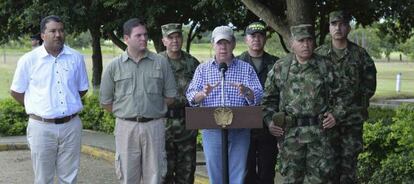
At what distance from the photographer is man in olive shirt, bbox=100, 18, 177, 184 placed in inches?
224

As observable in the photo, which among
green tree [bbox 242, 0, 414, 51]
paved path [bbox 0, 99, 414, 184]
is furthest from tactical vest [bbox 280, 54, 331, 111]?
green tree [bbox 242, 0, 414, 51]

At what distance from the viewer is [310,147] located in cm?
563

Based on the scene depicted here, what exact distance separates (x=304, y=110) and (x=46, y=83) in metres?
2.27

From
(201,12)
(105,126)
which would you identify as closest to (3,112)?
(105,126)

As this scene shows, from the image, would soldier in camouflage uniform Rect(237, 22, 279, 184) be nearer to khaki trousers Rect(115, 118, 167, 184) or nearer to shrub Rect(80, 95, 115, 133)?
khaki trousers Rect(115, 118, 167, 184)

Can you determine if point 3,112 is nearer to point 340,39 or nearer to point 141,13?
point 141,13

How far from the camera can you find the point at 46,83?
Result: 5859mm

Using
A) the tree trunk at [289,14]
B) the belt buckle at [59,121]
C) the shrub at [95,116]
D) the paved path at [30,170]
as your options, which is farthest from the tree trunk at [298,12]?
the shrub at [95,116]

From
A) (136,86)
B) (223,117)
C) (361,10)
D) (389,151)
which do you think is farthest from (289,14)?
(361,10)

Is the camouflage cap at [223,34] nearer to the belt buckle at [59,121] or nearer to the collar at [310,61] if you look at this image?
the collar at [310,61]

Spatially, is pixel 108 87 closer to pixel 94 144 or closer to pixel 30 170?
pixel 30 170

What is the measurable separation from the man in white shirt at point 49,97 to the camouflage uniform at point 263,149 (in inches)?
65.4

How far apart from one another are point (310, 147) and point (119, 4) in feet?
25.9

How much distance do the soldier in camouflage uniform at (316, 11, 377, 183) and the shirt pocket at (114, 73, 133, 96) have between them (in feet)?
6.06
